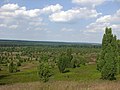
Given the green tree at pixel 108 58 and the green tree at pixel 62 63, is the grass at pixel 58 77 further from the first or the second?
the green tree at pixel 108 58

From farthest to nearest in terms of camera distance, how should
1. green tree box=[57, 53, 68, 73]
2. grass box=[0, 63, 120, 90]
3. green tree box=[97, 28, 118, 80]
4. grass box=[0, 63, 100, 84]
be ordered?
green tree box=[57, 53, 68, 73] < grass box=[0, 63, 100, 84] < green tree box=[97, 28, 118, 80] < grass box=[0, 63, 120, 90]

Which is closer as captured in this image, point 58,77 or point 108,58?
point 108,58

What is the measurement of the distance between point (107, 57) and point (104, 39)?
192 inches

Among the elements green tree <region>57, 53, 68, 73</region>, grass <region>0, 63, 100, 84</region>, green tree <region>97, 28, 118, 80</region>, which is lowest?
grass <region>0, 63, 100, 84</region>

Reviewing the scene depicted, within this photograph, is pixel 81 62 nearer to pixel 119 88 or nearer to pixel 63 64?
pixel 63 64

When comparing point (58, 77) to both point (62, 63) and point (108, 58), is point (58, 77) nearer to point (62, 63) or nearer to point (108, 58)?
point (62, 63)

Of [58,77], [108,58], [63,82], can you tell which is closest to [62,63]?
[58,77]

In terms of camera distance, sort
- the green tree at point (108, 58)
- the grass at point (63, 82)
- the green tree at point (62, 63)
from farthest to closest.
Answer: the green tree at point (62, 63)
the green tree at point (108, 58)
the grass at point (63, 82)

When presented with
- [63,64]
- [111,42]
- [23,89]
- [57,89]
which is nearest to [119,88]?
[57,89]

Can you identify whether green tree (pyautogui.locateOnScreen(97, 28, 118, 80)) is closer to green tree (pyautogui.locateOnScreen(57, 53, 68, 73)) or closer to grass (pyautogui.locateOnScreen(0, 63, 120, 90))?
grass (pyautogui.locateOnScreen(0, 63, 120, 90))

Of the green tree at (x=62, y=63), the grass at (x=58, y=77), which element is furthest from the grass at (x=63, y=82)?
the green tree at (x=62, y=63)

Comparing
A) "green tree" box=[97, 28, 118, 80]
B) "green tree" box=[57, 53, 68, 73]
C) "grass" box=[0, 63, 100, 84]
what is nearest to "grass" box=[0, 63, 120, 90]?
"grass" box=[0, 63, 100, 84]

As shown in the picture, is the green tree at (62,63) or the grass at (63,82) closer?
the grass at (63,82)

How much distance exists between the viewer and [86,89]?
15141mm
